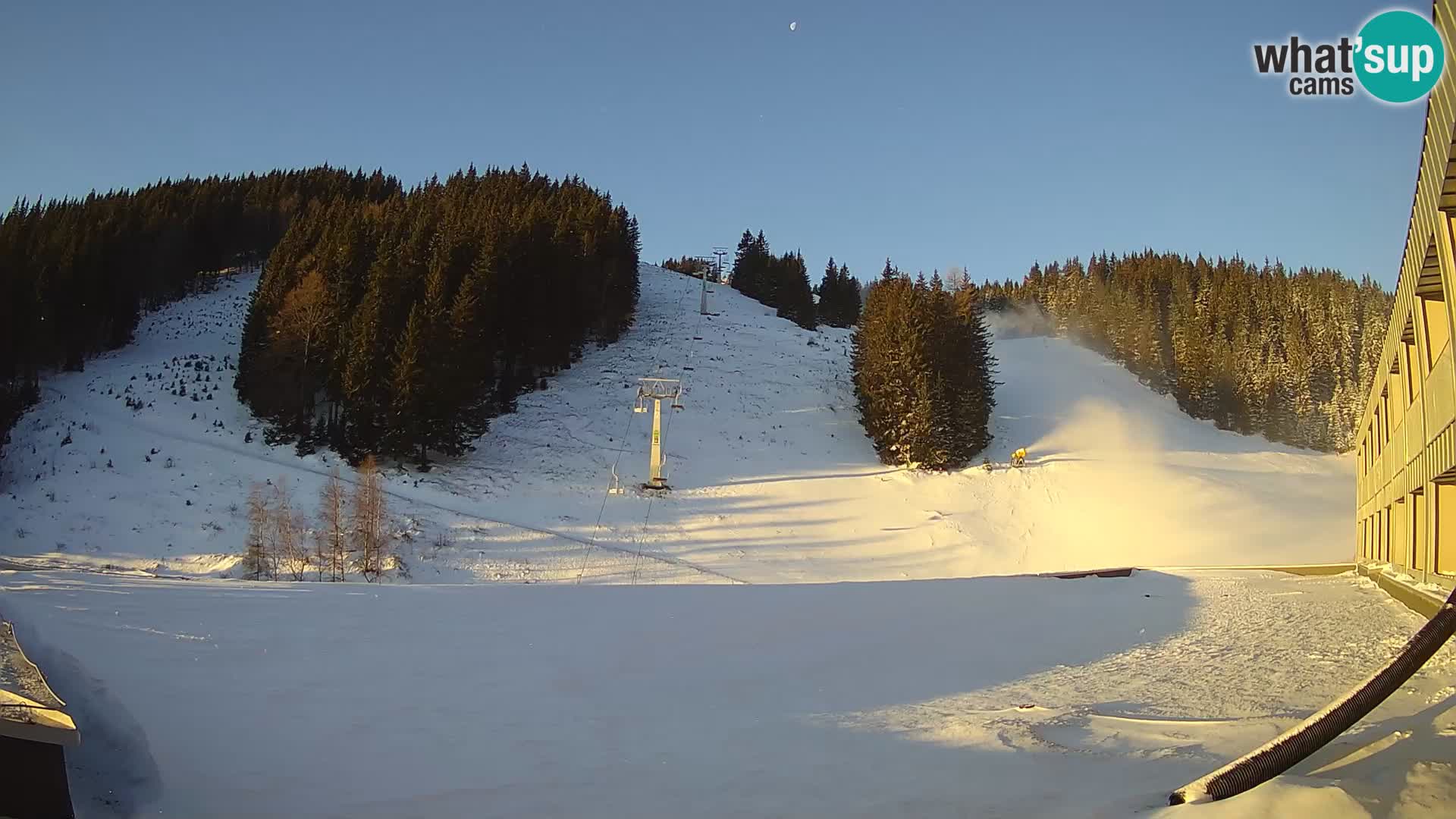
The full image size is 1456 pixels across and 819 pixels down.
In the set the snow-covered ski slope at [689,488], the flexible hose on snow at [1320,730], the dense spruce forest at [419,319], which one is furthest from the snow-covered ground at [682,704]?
the dense spruce forest at [419,319]

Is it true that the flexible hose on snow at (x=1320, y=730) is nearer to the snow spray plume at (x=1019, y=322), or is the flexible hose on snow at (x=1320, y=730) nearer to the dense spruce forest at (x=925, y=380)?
the dense spruce forest at (x=925, y=380)

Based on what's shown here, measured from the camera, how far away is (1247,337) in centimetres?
5866

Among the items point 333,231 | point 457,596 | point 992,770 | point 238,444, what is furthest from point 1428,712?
point 333,231

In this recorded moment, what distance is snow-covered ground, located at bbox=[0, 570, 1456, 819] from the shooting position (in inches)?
209

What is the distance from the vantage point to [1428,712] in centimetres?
608

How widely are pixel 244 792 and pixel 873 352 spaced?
39.6 metres

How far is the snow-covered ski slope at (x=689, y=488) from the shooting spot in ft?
87.5

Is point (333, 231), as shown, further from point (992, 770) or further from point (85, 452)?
point (992, 770)

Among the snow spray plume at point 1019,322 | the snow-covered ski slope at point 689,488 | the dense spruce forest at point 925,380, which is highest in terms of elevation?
the snow spray plume at point 1019,322

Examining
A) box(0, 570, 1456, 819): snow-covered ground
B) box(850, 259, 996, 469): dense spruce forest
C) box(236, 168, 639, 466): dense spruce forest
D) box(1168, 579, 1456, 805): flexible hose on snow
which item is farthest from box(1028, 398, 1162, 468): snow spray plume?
box(1168, 579, 1456, 805): flexible hose on snow

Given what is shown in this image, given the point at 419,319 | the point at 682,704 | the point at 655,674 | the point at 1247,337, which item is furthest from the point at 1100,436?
the point at 682,704

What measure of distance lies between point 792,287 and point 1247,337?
116 feet

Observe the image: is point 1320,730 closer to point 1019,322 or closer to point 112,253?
point 112,253

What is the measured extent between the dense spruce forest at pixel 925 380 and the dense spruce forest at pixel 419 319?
17368mm
